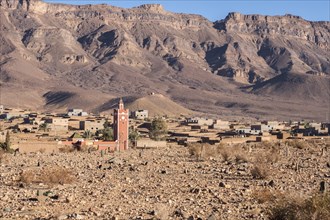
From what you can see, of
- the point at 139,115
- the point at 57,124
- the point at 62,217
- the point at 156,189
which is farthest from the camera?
the point at 139,115

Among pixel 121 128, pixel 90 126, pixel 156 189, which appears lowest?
pixel 156 189

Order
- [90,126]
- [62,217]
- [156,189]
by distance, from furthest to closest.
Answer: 1. [90,126]
2. [156,189]
3. [62,217]

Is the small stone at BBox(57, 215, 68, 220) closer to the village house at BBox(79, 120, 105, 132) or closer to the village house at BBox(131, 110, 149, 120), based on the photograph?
the village house at BBox(79, 120, 105, 132)

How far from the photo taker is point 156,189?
20891mm

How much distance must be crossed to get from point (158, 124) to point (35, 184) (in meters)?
57.4

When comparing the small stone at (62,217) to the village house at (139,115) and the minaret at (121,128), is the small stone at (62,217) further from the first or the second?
the village house at (139,115)

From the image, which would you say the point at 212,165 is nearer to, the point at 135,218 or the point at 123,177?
the point at 123,177

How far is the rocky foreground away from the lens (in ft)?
53.5

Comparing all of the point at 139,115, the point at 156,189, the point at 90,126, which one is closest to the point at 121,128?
the point at 90,126

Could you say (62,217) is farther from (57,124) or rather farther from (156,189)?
(57,124)

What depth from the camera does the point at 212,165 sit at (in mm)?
30125

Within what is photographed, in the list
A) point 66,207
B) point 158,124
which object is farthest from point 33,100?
point 66,207

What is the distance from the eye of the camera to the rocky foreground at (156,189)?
1630cm

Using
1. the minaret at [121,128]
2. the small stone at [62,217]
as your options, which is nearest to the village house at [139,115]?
the minaret at [121,128]
